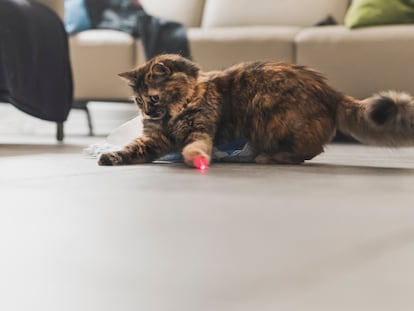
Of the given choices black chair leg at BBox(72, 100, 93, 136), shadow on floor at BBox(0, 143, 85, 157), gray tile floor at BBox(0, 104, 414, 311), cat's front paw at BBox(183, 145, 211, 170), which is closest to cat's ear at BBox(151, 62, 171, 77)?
cat's front paw at BBox(183, 145, 211, 170)

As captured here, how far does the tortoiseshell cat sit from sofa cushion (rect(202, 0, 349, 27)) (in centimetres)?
159

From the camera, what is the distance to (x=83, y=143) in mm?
2850

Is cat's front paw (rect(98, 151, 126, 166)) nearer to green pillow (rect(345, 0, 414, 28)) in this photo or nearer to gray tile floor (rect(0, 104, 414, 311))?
gray tile floor (rect(0, 104, 414, 311))

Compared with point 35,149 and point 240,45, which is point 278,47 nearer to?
point 240,45

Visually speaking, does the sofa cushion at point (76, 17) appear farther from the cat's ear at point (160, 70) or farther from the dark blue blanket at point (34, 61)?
the cat's ear at point (160, 70)

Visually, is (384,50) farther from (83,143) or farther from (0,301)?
(0,301)

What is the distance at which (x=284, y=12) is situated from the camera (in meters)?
3.66

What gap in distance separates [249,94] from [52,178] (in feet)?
2.27

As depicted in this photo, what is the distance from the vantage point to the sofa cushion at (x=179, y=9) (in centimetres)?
397

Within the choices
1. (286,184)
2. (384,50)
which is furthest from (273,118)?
(384,50)

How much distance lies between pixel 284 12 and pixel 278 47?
62cm

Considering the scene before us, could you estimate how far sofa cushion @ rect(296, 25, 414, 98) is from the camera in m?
2.92

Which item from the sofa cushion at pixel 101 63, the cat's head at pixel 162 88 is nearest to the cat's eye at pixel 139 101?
the cat's head at pixel 162 88

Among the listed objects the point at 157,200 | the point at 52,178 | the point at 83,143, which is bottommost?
the point at 83,143
